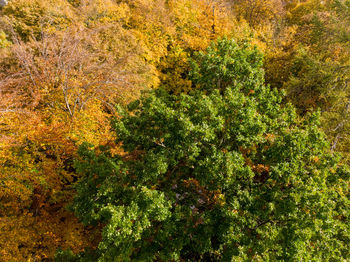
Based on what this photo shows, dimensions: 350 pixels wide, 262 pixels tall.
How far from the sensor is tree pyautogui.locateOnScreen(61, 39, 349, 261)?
9094 mm

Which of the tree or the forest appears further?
the forest

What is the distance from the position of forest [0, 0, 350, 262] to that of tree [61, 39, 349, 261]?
0.23 ft

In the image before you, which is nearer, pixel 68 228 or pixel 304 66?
pixel 68 228

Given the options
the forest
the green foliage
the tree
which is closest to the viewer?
the tree

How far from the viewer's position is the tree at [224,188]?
9.09 m

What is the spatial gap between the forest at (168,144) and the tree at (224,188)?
0.23 feet

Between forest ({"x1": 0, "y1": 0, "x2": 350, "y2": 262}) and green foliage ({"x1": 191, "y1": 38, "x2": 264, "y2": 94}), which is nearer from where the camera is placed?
forest ({"x1": 0, "y1": 0, "x2": 350, "y2": 262})

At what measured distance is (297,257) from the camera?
27.7 ft

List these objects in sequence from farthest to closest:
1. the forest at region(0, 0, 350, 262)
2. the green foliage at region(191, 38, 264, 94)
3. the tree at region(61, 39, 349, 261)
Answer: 1. the green foliage at region(191, 38, 264, 94)
2. the forest at region(0, 0, 350, 262)
3. the tree at region(61, 39, 349, 261)

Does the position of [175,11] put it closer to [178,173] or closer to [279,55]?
[279,55]

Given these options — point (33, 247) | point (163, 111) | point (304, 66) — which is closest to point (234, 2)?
point (304, 66)

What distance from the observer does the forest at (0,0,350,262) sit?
9.68 m

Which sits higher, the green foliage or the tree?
the green foliage

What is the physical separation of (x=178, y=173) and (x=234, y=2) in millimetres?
36493
